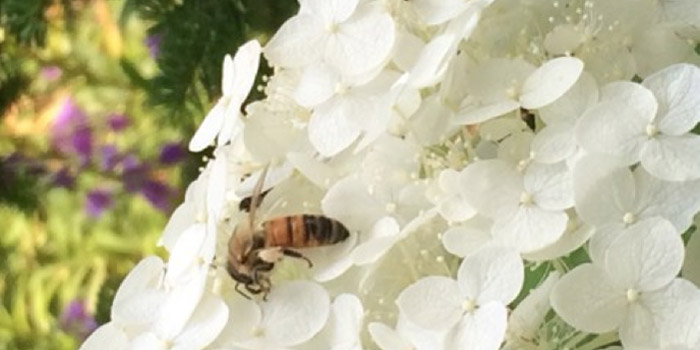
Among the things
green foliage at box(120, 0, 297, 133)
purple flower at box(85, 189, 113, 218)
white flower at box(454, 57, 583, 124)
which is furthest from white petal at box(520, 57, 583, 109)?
purple flower at box(85, 189, 113, 218)

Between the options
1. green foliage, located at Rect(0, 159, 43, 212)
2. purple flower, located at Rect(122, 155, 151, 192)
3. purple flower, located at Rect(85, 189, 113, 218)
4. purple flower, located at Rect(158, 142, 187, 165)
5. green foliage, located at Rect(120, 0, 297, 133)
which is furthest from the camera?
purple flower, located at Rect(85, 189, 113, 218)

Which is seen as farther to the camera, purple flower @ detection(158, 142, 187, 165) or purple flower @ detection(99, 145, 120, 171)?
purple flower @ detection(99, 145, 120, 171)

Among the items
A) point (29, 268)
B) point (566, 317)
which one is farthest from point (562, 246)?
point (29, 268)

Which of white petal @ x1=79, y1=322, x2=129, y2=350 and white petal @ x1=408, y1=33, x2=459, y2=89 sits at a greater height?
white petal @ x1=408, y1=33, x2=459, y2=89

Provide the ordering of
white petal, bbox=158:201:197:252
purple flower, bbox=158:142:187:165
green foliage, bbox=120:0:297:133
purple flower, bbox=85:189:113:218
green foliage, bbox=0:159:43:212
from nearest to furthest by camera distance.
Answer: white petal, bbox=158:201:197:252 → green foliage, bbox=120:0:297:133 → green foliage, bbox=0:159:43:212 → purple flower, bbox=158:142:187:165 → purple flower, bbox=85:189:113:218

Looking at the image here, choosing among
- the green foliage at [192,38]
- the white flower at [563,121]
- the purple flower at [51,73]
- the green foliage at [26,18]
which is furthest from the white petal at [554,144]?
the purple flower at [51,73]

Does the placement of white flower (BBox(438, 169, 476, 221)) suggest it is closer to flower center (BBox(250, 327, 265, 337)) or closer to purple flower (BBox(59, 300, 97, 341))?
flower center (BBox(250, 327, 265, 337))
